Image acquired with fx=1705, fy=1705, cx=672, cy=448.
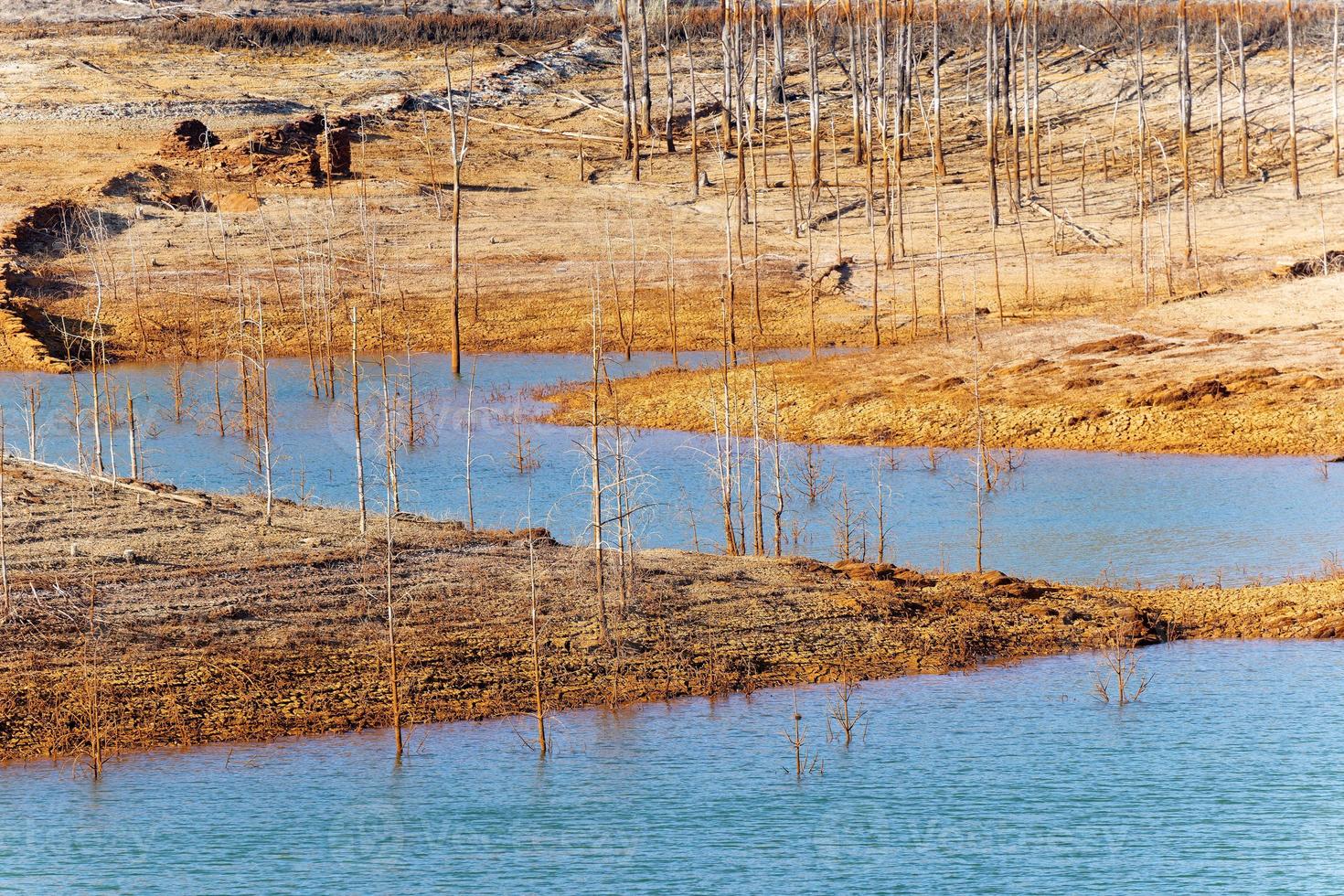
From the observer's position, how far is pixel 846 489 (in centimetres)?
2598

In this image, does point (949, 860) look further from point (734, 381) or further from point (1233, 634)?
point (734, 381)

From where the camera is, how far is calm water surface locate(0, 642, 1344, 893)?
12727 mm

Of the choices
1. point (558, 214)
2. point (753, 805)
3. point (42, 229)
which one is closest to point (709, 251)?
point (558, 214)

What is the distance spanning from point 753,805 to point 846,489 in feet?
40.3

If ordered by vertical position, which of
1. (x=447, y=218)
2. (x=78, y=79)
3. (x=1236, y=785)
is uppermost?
(x=78, y=79)

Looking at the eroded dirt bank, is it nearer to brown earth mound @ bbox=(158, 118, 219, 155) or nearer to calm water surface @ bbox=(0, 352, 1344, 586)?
calm water surface @ bbox=(0, 352, 1344, 586)

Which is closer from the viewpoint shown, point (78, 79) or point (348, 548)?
point (348, 548)

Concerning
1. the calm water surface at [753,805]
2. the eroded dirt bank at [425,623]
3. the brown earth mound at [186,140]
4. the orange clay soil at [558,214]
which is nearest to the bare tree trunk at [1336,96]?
the orange clay soil at [558,214]

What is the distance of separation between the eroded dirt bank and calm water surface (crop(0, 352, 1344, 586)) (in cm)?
162

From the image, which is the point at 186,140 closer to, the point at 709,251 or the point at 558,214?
the point at 558,214

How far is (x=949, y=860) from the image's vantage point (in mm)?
12914

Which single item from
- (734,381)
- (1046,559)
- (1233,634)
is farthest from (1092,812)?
(734,381)

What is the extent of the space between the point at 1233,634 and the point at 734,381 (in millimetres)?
18905

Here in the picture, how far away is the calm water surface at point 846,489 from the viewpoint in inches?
881
